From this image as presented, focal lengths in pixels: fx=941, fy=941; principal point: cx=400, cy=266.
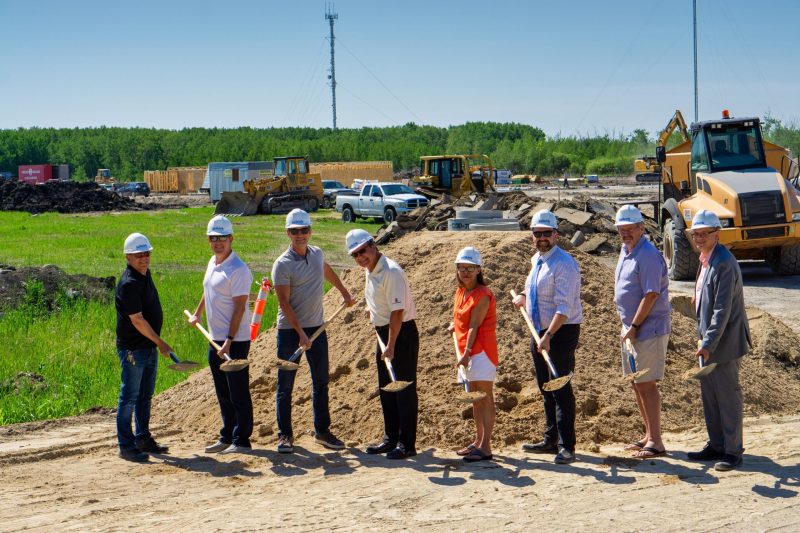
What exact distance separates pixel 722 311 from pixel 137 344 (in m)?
4.59

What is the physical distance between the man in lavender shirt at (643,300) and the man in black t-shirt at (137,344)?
3.67 meters

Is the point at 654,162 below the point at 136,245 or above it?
above

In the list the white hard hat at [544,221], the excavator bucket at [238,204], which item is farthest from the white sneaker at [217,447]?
the excavator bucket at [238,204]

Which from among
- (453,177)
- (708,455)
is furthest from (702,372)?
(453,177)

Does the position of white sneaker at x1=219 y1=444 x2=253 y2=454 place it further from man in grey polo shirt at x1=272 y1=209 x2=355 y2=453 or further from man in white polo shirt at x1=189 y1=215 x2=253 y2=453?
man in grey polo shirt at x1=272 y1=209 x2=355 y2=453

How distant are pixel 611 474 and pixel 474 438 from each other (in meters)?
1.39

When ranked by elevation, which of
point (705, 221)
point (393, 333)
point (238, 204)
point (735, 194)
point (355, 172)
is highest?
point (355, 172)

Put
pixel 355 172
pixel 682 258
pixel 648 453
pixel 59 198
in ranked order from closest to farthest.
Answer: pixel 648 453 < pixel 682 258 < pixel 59 198 < pixel 355 172

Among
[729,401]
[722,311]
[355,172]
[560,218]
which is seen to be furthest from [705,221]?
[355,172]

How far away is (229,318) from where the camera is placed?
7.69 metres

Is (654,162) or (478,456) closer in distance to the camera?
(478,456)

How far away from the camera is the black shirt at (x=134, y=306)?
7.61 m

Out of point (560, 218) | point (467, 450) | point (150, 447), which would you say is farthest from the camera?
point (560, 218)

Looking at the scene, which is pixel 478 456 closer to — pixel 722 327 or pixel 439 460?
pixel 439 460
